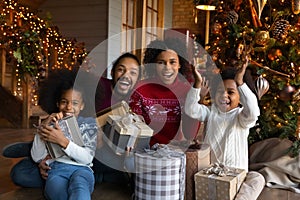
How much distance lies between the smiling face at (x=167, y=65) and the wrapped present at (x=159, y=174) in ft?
1.59

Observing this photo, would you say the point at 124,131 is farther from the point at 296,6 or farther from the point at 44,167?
the point at 296,6

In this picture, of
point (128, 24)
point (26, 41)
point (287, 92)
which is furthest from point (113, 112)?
point (128, 24)

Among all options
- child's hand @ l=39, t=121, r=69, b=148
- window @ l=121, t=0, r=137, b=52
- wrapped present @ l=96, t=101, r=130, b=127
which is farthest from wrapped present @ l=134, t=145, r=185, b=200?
window @ l=121, t=0, r=137, b=52

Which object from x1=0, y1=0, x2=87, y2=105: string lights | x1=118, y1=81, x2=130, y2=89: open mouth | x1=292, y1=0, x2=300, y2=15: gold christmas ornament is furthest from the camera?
x1=0, y1=0, x2=87, y2=105: string lights

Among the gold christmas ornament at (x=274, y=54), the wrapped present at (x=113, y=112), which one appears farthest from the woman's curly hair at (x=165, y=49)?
the gold christmas ornament at (x=274, y=54)

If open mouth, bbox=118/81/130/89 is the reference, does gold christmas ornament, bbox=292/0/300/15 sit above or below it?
above

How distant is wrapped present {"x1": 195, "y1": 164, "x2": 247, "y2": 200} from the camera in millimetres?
1497

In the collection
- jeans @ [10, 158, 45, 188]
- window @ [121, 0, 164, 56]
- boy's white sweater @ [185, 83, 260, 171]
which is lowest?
jeans @ [10, 158, 45, 188]

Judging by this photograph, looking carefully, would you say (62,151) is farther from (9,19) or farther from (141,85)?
(9,19)

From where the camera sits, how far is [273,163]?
2080 mm

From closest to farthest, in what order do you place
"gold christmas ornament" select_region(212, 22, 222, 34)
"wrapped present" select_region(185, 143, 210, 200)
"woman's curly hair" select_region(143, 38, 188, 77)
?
"wrapped present" select_region(185, 143, 210, 200) → "woman's curly hair" select_region(143, 38, 188, 77) → "gold christmas ornament" select_region(212, 22, 222, 34)

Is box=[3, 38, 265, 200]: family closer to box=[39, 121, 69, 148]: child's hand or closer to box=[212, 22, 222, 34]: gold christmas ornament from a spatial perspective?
box=[39, 121, 69, 148]: child's hand

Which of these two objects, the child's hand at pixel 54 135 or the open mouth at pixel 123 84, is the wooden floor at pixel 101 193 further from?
the open mouth at pixel 123 84

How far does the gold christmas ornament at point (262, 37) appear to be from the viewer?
7.92 feet
